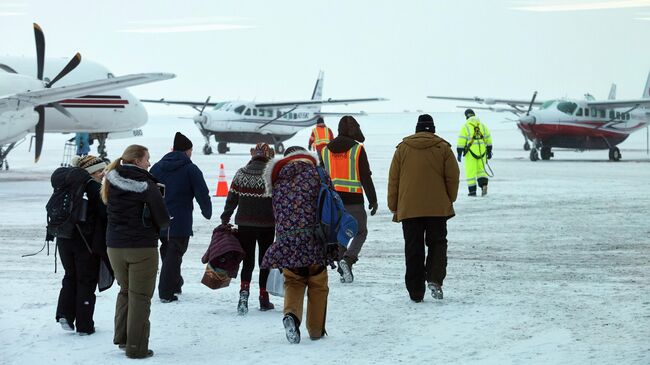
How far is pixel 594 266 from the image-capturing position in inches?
428

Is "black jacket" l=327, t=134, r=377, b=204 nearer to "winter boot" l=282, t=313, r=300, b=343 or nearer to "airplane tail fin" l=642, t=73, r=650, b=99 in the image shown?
"winter boot" l=282, t=313, r=300, b=343

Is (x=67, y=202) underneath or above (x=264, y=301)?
above

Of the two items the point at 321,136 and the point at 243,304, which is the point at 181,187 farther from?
the point at 321,136

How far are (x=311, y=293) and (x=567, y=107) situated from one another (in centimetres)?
3348

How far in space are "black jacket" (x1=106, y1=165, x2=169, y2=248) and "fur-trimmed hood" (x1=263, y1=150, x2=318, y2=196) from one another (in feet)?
3.46

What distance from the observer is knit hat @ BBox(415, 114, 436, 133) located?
9.29 m

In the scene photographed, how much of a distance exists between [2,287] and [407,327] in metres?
4.34

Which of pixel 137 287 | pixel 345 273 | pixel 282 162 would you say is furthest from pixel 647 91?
pixel 137 287

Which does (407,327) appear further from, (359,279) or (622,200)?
(622,200)

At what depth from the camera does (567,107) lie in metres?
39.1

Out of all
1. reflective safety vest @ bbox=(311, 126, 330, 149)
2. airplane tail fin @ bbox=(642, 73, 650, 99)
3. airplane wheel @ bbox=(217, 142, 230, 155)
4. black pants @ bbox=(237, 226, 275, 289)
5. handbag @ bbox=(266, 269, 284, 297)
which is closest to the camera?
handbag @ bbox=(266, 269, 284, 297)

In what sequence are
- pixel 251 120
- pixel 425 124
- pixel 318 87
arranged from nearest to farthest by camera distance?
pixel 425 124 → pixel 251 120 → pixel 318 87

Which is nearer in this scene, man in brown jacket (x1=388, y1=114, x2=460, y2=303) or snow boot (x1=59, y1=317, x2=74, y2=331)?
snow boot (x1=59, y1=317, x2=74, y2=331)

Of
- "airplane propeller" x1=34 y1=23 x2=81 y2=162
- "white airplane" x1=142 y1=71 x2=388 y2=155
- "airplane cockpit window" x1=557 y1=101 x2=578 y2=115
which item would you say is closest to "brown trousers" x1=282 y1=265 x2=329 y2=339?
"airplane propeller" x1=34 y1=23 x2=81 y2=162
